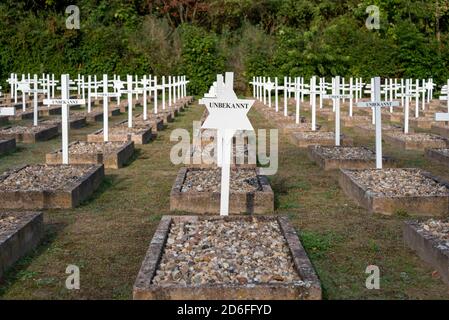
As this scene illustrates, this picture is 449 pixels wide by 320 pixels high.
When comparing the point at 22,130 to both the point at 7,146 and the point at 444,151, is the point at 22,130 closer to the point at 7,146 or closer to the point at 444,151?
the point at 7,146

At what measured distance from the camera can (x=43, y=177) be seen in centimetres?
921

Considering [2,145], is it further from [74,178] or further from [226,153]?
[226,153]

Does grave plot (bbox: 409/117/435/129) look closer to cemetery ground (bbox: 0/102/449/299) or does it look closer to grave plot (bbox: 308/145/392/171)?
grave plot (bbox: 308/145/392/171)

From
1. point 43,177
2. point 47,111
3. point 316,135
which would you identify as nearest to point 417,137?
point 316,135

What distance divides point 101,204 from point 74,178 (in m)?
0.85

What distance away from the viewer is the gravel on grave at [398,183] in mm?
8156

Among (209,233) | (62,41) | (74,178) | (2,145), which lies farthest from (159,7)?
(209,233)

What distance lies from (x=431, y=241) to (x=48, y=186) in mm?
4867

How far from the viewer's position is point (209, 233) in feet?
21.1

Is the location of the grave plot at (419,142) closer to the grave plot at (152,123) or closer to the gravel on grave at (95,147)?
the gravel on grave at (95,147)

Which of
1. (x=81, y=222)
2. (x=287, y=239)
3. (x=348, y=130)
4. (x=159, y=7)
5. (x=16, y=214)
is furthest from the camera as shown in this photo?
(x=159, y=7)

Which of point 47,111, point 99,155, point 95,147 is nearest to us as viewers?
point 99,155

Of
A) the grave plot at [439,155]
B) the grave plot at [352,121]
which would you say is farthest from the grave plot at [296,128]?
the grave plot at [439,155]

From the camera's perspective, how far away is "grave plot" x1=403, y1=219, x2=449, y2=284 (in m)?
5.50
